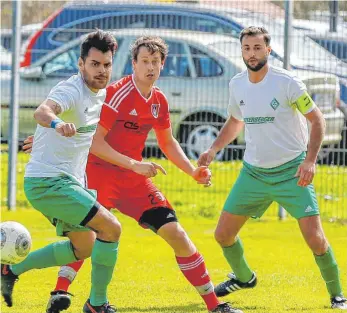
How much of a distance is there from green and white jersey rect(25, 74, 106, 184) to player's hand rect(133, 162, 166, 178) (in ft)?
1.27

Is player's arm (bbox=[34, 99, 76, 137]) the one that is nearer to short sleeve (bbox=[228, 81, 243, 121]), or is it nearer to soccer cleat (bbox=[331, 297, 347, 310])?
short sleeve (bbox=[228, 81, 243, 121])

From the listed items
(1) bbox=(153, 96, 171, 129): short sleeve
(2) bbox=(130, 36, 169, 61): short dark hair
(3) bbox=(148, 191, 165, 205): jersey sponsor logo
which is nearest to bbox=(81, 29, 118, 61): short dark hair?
(2) bbox=(130, 36, 169, 61): short dark hair

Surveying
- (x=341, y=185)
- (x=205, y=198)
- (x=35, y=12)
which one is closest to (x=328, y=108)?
(x=341, y=185)

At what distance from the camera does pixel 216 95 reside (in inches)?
524

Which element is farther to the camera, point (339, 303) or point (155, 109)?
point (155, 109)

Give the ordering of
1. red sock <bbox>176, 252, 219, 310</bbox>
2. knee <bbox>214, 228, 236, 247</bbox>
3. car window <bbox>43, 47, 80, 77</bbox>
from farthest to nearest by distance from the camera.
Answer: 1. car window <bbox>43, 47, 80, 77</bbox>
2. knee <bbox>214, 228, 236, 247</bbox>
3. red sock <bbox>176, 252, 219, 310</bbox>

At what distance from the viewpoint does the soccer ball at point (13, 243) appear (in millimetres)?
7520

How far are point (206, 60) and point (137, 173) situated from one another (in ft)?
19.4

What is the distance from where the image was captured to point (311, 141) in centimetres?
779

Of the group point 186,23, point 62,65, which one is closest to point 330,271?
point 186,23

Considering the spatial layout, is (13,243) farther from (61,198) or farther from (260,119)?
(260,119)

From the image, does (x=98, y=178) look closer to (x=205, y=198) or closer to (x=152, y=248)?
(x=152, y=248)

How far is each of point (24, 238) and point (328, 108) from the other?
253 inches

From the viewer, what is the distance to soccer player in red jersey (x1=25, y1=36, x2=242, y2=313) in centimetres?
763
